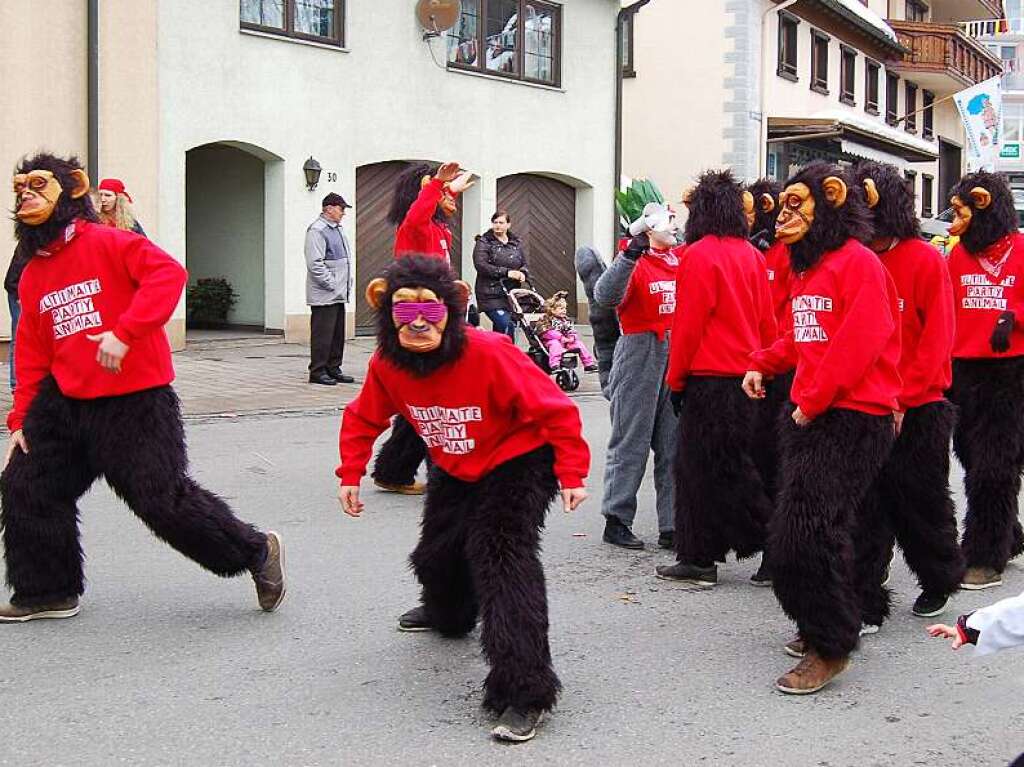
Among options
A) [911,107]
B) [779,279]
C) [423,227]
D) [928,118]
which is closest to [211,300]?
[423,227]

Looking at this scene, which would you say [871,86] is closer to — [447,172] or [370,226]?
[370,226]

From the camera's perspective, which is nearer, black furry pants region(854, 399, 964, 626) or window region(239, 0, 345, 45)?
black furry pants region(854, 399, 964, 626)

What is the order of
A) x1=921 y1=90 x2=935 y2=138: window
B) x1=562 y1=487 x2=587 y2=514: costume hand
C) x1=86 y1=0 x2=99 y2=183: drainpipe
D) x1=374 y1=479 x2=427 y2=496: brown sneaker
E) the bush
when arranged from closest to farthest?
x1=562 y1=487 x2=587 y2=514: costume hand < x1=374 y1=479 x2=427 y2=496: brown sneaker < x1=86 y1=0 x2=99 y2=183: drainpipe < the bush < x1=921 y1=90 x2=935 y2=138: window

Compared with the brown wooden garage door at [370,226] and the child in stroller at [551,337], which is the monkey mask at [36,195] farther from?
the brown wooden garage door at [370,226]

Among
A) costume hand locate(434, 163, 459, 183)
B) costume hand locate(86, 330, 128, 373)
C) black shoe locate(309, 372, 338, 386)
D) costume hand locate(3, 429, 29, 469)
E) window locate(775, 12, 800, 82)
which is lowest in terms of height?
black shoe locate(309, 372, 338, 386)

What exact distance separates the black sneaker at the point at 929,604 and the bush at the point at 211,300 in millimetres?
15283

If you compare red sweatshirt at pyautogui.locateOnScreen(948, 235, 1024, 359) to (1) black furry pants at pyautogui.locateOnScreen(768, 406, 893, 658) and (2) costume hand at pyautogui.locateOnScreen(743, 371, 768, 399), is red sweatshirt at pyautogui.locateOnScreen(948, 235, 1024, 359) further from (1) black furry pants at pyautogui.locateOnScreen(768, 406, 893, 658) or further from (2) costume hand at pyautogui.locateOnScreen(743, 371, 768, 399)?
(1) black furry pants at pyautogui.locateOnScreen(768, 406, 893, 658)

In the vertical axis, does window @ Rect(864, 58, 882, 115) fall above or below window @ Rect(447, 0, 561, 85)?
above

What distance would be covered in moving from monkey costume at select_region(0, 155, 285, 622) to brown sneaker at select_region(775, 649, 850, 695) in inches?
87.4

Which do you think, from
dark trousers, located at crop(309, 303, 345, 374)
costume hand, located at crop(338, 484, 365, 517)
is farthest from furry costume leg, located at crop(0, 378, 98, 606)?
dark trousers, located at crop(309, 303, 345, 374)

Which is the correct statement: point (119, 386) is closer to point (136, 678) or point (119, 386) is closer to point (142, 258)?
point (142, 258)

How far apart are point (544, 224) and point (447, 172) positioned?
15.0 m

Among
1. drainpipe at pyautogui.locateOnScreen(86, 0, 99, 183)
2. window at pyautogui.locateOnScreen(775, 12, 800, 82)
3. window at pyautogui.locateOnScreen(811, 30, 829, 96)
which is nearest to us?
drainpipe at pyautogui.locateOnScreen(86, 0, 99, 183)

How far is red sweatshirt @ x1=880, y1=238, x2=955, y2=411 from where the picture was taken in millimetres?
5414
